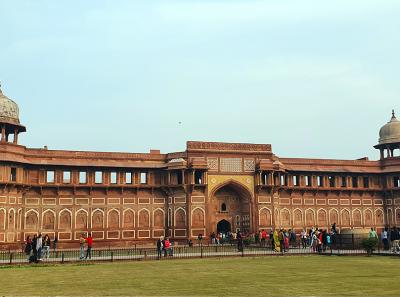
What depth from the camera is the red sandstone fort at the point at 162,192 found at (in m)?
36.9

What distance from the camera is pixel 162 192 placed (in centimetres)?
4059

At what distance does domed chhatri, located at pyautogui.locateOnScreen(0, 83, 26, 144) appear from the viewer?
119 ft

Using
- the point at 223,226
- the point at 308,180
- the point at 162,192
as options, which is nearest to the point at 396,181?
the point at 308,180

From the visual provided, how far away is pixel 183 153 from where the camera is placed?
132 feet

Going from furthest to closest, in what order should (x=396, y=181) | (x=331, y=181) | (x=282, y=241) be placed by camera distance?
(x=396, y=181) → (x=331, y=181) → (x=282, y=241)

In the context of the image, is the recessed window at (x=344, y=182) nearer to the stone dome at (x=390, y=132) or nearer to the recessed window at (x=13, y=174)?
the stone dome at (x=390, y=132)

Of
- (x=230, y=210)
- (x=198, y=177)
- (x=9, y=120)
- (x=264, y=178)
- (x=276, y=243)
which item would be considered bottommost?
(x=276, y=243)

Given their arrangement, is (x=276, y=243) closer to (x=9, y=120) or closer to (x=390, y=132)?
(x=9, y=120)

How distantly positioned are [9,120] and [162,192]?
13249 millimetres

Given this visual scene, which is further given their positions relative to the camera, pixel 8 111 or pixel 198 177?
pixel 198 177

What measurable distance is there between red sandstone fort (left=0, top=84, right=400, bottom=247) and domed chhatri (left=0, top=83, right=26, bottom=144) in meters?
0.08

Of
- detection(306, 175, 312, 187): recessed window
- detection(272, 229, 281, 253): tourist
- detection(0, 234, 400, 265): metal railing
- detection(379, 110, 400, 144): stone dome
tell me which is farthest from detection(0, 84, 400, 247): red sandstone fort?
detection(272, 229, 281, 253): tourist

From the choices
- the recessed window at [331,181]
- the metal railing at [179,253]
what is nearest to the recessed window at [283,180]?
the recessed window at [331,181]

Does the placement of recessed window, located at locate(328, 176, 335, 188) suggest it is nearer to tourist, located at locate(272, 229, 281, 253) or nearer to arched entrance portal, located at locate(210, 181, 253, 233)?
arched entrance portal, located at locate(210, 181, 253, 233)
